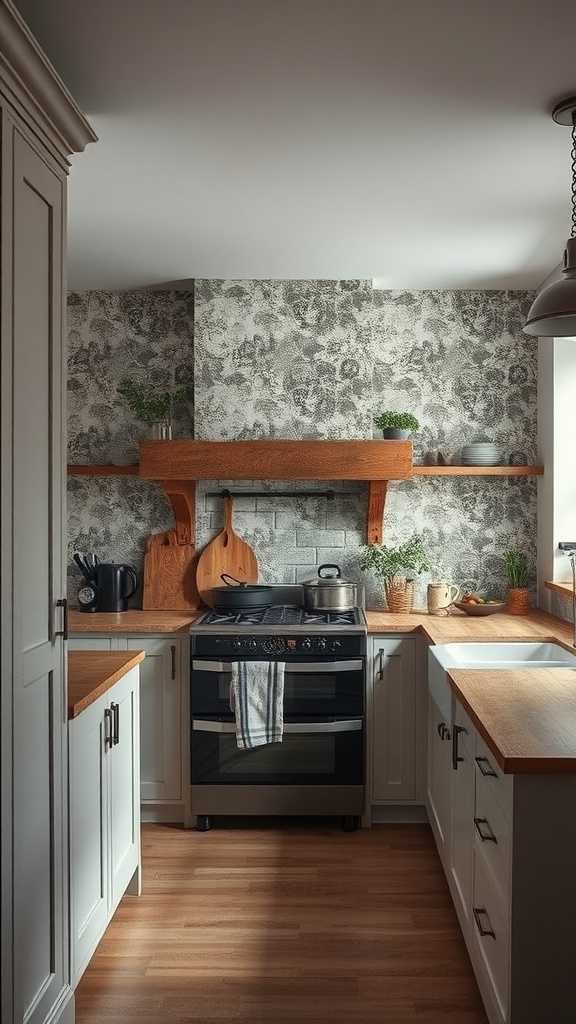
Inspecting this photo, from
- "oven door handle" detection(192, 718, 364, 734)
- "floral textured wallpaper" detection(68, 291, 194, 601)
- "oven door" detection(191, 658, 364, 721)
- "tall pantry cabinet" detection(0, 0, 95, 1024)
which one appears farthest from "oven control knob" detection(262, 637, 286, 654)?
"tall pantry cabinet" detection(0, 0, 95, 1024)

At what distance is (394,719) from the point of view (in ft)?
13.7

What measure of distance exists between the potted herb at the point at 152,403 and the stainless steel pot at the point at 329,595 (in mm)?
A: 1017

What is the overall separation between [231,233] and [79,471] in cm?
147

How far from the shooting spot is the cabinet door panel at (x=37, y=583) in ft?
6.86

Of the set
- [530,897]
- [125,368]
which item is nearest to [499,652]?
[530,897]

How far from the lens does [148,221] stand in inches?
141

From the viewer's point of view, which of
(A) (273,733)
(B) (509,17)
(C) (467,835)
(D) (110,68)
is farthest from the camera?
(A) (273,733)

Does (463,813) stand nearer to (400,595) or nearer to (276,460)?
(400,595)

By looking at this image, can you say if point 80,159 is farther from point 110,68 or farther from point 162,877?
point 162,877

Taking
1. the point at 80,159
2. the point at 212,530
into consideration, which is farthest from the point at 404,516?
the point at 80,159

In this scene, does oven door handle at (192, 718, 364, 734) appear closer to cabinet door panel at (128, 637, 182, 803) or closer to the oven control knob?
cabinet door panel at (128, 637, 182, 803)

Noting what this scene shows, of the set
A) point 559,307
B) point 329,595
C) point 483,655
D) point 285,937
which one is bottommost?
point 285,937

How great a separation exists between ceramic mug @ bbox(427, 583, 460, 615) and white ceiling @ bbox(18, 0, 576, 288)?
4.99 feet

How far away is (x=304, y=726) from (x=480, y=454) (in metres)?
1.61
